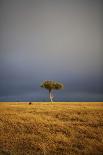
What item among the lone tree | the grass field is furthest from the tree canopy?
the grass field

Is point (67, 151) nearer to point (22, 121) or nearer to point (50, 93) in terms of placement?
point (22, 121)

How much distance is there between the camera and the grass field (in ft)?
53.6

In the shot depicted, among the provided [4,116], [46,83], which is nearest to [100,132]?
[4,116]

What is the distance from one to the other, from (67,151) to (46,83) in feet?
135

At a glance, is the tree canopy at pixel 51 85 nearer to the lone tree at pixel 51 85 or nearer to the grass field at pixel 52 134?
the lone tree at pixel 51 85

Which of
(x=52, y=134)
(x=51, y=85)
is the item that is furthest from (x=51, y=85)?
(x=52, y=134)

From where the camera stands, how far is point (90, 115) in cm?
2334

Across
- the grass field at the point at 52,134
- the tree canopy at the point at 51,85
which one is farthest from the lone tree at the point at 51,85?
the grass field at the point at 52,134

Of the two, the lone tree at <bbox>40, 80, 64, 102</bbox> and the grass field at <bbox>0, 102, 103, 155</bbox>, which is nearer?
the grass field at <bbox>0, 102, 103, 155</bbox>

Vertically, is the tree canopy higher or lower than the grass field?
higher

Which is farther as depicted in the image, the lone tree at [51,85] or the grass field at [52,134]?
the lone tree at [51,85]

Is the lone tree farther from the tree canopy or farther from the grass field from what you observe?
the grass field

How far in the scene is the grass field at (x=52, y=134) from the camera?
16.3m

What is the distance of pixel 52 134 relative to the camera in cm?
1875
